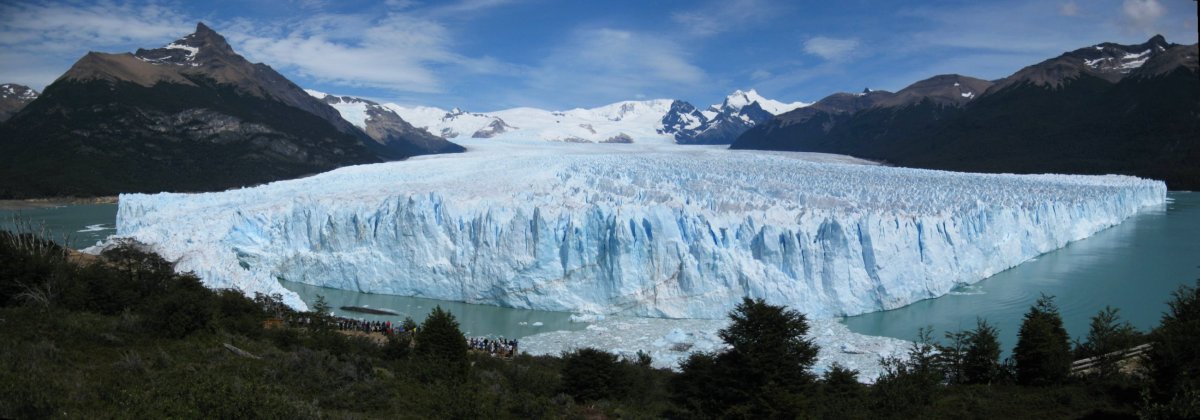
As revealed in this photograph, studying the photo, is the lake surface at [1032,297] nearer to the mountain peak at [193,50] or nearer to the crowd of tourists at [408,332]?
the crowd of tourists at [408,332]

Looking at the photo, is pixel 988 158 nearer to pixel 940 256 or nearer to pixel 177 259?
pixel 940 256

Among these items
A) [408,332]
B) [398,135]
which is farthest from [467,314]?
[398,135]

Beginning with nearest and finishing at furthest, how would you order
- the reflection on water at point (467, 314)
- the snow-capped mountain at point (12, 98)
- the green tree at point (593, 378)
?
the green tree at point (593, 378), the reflection on water at point (467, 314), the snow-capped mountain at point (12, 98)

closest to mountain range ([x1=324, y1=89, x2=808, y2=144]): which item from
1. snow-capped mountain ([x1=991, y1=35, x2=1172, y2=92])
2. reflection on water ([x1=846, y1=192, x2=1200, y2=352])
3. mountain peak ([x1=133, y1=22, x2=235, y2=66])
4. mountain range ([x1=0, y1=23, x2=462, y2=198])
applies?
mountain peak ([x1=133, y1=22, x2=235, y2=66])

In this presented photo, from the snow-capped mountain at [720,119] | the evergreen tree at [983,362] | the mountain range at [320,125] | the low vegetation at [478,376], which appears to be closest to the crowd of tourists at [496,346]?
the low vegetation at [478,376]

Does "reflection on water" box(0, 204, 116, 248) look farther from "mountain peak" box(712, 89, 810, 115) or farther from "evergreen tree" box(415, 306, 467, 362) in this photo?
"mountain peak" box(712, 89, 810, 115)

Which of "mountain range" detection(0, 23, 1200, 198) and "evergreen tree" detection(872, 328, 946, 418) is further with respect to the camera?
"mountain range" detection(0, 23, 1200, 198)

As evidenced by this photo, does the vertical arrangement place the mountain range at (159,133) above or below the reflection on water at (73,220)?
above
